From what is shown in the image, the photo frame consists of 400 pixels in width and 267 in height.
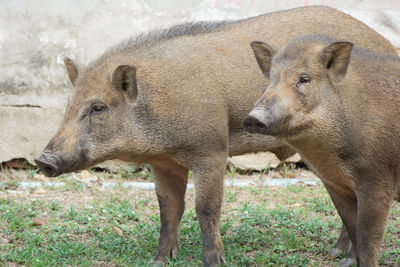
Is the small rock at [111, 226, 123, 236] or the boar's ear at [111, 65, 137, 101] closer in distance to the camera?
the boar's ear at [111, 65, 137, 101]

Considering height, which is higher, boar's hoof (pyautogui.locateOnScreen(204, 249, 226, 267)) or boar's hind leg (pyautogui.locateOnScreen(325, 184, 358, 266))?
boar's hind leg (pyautogui.locateOnScreen(325, 184, 358, 266))

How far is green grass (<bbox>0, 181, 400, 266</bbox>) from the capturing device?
559cm

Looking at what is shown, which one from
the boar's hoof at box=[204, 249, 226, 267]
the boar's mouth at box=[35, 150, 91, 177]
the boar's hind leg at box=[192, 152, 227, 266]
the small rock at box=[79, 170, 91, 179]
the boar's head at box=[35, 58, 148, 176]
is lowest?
the small rock at box=[79, 170, 91, 179]

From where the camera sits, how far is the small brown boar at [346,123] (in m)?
4.46

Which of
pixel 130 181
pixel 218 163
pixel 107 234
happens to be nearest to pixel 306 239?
pixel 218 163

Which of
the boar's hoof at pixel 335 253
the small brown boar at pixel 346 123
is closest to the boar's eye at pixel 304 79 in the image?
the small brown boar at pixel 346 123

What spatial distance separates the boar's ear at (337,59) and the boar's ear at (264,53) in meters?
0.49

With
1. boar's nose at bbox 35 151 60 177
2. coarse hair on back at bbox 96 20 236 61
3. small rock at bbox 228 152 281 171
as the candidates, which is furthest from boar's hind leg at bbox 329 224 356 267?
small rock at bbox 228 152 281 171

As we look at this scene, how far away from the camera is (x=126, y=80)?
5.14 meters

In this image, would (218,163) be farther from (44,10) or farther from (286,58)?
(44,10)

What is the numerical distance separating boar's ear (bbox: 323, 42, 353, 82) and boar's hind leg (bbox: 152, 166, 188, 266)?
1.80m

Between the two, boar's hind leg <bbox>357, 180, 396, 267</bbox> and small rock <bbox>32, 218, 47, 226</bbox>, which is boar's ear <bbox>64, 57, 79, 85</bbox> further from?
boar's hind leg <bbox>357, 180, 396, 267</bbox>

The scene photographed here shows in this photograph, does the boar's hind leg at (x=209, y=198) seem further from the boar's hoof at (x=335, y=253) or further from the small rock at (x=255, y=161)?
the small rock at (x=255, y=161)

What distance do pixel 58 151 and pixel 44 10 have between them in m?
4.20
